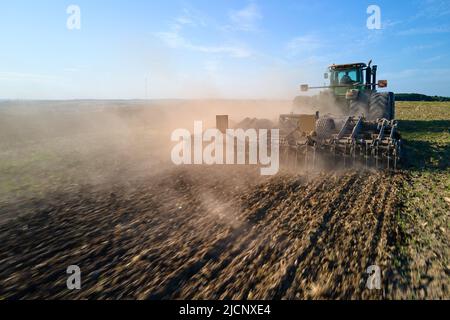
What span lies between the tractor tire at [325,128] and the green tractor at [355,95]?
2.74 metres

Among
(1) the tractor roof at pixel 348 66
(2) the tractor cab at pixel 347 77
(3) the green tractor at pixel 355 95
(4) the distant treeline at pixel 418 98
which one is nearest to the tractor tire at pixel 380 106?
(3) the green tractor at pixel 355 95

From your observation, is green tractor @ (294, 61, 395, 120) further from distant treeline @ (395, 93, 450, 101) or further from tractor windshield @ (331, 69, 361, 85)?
distant treeline @ (395, 93, 450, 101)

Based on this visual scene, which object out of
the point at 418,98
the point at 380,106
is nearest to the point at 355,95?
the point at 380,106

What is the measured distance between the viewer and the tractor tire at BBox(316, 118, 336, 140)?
9.16m

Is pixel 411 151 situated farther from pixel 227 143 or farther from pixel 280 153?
pixel 227 143

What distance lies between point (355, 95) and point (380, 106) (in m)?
1.12

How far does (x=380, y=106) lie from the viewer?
11203mm

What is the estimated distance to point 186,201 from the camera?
6.20 meters

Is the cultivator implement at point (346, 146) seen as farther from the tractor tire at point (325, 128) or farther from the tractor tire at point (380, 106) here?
the tractor tire at point (380, 106)

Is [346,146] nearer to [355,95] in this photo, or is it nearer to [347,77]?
[355,95]

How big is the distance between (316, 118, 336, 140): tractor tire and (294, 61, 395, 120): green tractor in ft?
9.00

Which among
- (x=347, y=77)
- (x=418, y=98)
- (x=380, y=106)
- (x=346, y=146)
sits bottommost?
(x=346, y=146)
